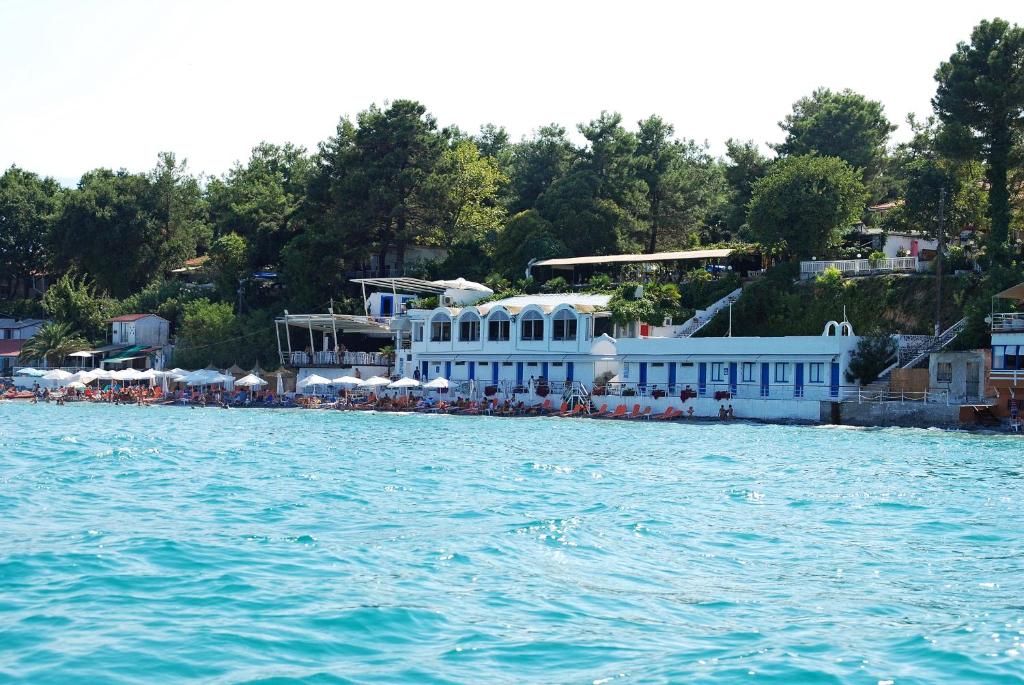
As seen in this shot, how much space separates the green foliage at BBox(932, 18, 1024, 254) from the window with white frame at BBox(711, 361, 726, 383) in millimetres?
12087

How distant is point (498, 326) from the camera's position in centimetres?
5781

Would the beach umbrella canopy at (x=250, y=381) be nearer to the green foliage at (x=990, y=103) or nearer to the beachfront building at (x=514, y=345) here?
the beachfront building at (x=514, y=345)

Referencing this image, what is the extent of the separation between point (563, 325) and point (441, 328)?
7964mm

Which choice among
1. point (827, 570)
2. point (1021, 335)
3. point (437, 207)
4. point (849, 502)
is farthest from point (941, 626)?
point (437, 207)

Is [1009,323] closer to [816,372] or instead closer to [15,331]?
[816,372]

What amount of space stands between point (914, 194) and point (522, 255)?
2272cm

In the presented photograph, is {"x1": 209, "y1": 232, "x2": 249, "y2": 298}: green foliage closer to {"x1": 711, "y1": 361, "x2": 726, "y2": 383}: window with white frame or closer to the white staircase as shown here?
the white staircase

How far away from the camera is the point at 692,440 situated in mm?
36062

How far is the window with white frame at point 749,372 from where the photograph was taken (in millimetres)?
48438

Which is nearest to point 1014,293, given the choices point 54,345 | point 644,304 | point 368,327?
point 644,304

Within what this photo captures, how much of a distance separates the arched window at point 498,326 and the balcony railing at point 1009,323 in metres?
23.1

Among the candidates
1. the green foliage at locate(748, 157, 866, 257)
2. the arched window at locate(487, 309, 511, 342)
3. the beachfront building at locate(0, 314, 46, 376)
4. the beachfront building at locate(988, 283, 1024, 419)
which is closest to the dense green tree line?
the green foliage at locate(748, 157, 866, 257)

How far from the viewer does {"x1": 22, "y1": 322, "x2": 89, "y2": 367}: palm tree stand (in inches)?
2965

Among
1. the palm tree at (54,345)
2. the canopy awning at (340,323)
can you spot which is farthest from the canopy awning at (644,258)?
→ the palm tree at (54,345)
